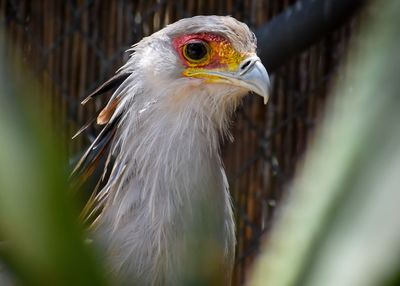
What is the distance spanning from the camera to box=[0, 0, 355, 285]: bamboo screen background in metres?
2.75

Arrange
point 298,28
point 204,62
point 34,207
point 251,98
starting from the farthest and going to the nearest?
point 251,98 → point 298,28 → point 204,62 → point 34,207

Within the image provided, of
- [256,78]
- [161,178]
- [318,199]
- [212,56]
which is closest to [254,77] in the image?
[256,78]

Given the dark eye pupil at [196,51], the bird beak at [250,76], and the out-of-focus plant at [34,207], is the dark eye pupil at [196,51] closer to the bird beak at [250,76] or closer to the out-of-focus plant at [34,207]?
the bird beak at [250,76]

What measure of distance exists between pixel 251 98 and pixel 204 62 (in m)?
1.12

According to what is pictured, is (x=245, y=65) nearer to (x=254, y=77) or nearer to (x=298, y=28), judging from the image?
(x=254, y=77)

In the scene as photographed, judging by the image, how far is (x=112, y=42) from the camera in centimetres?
298

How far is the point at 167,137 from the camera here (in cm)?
151

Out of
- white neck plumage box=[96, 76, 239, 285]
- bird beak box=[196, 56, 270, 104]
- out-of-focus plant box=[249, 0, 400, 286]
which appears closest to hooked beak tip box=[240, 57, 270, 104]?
bird beak box=[196, 56, 270, 104]

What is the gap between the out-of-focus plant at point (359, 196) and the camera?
264 millimetres

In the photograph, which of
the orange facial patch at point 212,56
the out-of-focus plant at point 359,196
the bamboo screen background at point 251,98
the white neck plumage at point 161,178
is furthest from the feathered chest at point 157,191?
the bamboo screen background at point 251,98

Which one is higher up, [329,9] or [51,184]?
[51,184]

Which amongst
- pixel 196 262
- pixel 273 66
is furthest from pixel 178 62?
pixel 196 262

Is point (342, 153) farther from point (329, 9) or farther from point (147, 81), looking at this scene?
point (329, 9)

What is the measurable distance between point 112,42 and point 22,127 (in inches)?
109
